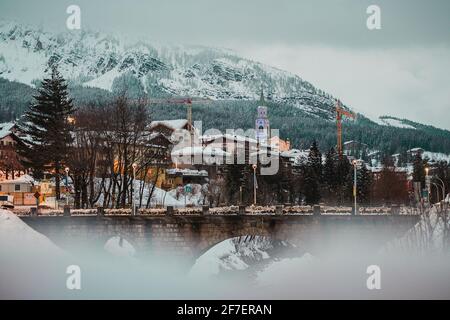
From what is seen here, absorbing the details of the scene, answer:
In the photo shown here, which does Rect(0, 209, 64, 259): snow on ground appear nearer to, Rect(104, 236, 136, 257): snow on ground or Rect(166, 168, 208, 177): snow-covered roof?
Rect(104, 236, 136, 257): snow on ground

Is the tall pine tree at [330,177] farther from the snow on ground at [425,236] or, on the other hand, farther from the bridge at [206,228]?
the snow on ground at [425,236]

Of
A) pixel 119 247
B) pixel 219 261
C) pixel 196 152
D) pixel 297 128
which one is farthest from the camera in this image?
pixel 297 128

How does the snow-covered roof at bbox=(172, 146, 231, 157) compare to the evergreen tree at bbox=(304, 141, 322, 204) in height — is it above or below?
above

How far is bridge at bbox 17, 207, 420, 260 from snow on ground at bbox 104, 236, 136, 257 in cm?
116

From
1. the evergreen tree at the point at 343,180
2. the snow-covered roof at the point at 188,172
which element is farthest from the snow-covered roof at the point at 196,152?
the evergreen tree at the point at 343,180

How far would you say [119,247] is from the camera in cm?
4466

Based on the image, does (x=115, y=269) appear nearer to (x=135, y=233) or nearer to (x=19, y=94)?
(x=135, y=233)

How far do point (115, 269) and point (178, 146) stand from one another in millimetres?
70059

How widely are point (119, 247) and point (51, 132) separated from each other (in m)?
19.8

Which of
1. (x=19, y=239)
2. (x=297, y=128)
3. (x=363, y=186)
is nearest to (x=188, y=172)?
(x=363, y=186)

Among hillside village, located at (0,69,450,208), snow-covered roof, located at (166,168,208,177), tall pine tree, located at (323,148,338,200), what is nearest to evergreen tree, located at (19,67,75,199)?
hillside village, located at (0,69,450,208)

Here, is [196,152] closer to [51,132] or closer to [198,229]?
[51,132]

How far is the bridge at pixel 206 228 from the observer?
3978 cm

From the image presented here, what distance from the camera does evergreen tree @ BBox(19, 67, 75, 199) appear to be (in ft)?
196
